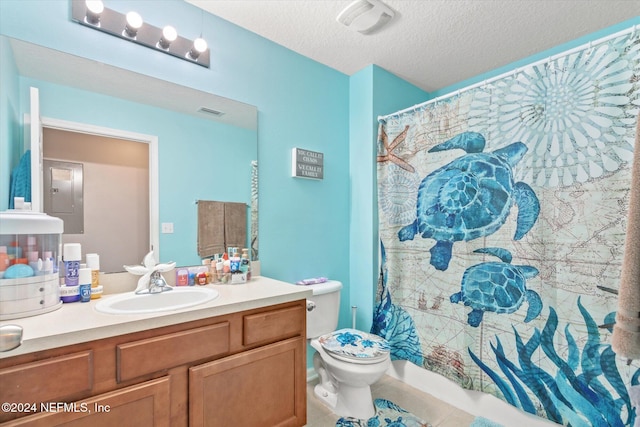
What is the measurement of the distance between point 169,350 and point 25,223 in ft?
2.25

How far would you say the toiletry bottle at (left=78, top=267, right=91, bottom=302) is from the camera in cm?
125

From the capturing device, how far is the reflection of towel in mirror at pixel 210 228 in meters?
1.70

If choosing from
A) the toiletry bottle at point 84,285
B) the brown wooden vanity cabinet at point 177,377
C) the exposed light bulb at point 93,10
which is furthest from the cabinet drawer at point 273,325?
the exposed light bulb at point 93,10

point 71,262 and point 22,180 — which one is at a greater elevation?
point 22,180

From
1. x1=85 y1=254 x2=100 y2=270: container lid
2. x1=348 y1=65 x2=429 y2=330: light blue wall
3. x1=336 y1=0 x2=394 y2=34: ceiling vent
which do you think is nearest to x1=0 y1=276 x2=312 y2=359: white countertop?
x1=85 y1=254 x2=100 y2=270: container lid

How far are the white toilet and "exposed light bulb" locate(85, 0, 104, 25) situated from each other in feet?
5.79

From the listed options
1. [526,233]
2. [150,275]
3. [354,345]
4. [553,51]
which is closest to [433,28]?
[553,51]

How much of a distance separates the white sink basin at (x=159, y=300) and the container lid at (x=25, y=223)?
1.14 feet

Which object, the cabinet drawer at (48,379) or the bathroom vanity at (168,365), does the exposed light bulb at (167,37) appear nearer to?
the bathroom vanity at (168,365)

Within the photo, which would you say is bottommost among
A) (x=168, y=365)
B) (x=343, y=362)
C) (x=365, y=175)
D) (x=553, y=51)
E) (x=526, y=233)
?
(x=343, y=362)

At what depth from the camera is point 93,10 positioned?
4.55 feet

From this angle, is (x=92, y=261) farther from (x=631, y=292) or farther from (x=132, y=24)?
(x=631, y=292)

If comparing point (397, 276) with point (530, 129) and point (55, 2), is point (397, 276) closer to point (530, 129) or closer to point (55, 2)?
point (530, 129)

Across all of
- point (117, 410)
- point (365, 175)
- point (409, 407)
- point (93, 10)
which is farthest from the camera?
point (365, 175)
